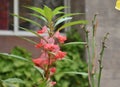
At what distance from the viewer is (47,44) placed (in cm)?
179

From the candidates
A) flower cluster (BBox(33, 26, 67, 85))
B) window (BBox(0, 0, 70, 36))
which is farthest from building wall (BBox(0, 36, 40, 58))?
flower cluster (BBox(33, 26, 67, 85))

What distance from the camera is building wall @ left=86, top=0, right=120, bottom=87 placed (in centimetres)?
595

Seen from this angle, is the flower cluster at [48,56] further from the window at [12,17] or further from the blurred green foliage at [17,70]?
the window at [12,17]

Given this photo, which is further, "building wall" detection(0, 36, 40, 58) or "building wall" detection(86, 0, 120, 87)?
"building wall" detection(86, 0, 120, 87)

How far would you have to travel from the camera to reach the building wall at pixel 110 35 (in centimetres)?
595

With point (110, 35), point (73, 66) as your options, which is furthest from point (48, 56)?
point (110, 35)

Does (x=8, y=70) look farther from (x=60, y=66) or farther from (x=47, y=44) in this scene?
(x=47, y=44)

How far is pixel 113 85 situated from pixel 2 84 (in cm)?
451

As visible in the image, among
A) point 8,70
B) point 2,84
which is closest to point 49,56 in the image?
point 2,84

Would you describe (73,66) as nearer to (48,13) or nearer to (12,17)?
(12,17)

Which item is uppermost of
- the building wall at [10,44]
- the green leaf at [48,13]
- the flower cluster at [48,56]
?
the green leaf at [48,13]

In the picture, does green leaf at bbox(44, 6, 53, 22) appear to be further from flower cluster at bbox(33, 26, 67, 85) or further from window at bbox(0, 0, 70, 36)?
window at bbox(0, 0, 70, 36)

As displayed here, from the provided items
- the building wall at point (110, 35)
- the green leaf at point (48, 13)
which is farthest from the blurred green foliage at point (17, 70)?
the green leaf at point (48, 13)

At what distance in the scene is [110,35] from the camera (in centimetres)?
606
